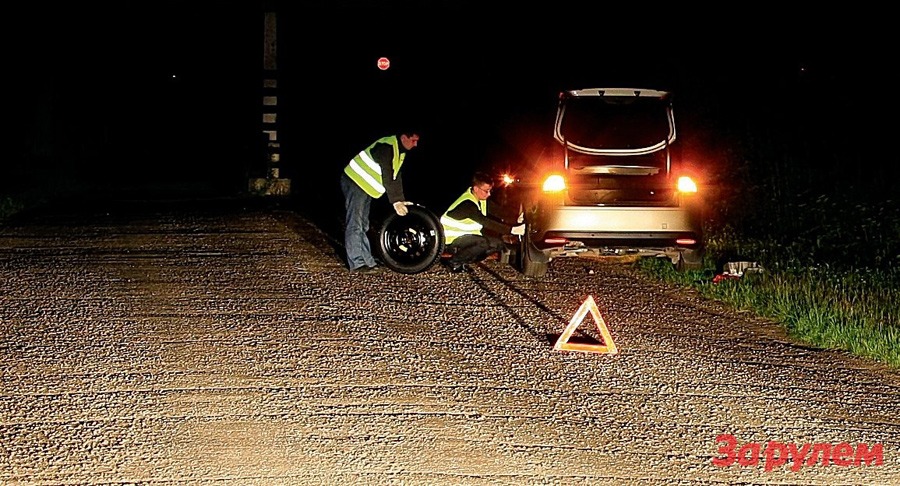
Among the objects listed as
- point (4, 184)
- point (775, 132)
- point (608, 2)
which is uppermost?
point (608, 2)

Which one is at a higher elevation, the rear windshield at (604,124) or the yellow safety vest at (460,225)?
the rear windshield at (604,124)

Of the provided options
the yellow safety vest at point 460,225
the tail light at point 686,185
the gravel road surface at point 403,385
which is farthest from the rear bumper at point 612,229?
the yellow safety vest at point 460,225

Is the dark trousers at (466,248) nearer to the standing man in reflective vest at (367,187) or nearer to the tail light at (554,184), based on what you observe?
the standing man in reflective vest at (367,187)

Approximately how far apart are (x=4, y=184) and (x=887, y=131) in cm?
1467

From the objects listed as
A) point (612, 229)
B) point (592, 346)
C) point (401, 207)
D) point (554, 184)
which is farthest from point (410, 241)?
point (592, 346)

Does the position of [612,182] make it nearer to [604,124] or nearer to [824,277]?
[604,124]

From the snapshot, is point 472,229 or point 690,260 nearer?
point 690,260

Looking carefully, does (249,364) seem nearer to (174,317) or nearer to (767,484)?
(174,317)

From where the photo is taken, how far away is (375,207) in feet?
63.4

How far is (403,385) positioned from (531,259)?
428 cm

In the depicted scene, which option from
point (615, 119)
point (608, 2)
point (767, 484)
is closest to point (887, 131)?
point (608, 2)

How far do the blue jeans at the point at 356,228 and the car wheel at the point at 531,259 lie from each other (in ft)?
4.74

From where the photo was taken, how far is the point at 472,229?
13.0 meters

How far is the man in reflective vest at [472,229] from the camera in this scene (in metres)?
12.8
